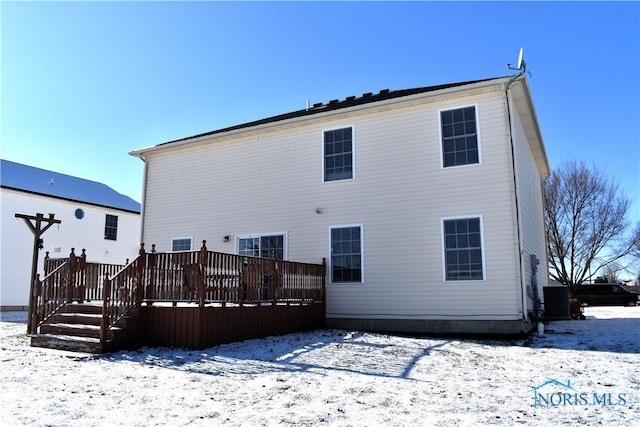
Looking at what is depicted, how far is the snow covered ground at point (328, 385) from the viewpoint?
4332mm

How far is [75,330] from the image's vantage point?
8.41 m

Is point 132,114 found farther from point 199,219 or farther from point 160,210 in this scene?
point 199,219

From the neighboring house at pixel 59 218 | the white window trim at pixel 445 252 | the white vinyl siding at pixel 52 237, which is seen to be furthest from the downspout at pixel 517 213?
the neighboring house at pixel 59 218

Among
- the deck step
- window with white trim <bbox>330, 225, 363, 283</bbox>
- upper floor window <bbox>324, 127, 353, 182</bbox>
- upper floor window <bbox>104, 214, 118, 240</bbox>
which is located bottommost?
the deck step

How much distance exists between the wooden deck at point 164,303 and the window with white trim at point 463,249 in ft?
12.6

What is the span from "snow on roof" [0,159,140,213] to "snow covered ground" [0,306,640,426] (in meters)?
13.8

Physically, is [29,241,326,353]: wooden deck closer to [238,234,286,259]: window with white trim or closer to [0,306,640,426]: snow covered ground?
[0,306,640,426]: snow covered ground

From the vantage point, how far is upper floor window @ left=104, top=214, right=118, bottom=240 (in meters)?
23.0

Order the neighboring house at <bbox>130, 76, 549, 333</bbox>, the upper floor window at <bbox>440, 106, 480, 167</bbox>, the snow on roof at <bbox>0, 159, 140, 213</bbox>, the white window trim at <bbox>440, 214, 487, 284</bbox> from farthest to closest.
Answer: the snow on roof at <bbox>0, 159, 140, 213</bbox> < the upper floor window at <bbox>440, 106, 480, 167</bbox> < the neighboring house at <bbox>130, 76, 549, 333</bbox> < the white window trim at <bbox>440, 214, 487, 284</bbox>

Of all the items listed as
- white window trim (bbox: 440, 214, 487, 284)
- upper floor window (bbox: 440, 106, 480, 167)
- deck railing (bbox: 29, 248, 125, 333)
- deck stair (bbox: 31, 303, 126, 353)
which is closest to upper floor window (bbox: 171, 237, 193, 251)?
deck railing (bbox: 29, 248, 125, 333)

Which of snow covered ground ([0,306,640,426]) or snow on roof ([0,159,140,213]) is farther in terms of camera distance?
snow on roof ([0,159,140,213])

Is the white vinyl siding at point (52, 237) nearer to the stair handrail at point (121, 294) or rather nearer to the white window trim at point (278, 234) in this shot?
the white window trim at point (278, 234)

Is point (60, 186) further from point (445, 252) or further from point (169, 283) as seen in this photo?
point (445, 252)

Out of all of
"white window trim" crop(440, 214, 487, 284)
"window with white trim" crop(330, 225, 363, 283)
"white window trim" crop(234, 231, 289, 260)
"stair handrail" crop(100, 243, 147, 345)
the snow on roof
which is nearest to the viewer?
"stair handrail" crop(100, 243, 147, 345)
